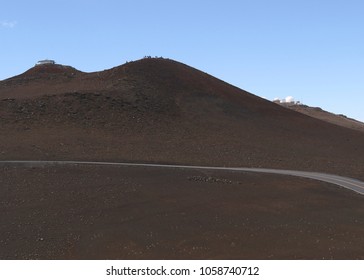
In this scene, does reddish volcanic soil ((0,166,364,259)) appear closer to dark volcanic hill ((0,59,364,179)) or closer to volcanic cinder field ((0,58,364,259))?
volcanic cinder field ((0,58,364,259))

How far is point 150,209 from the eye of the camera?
23.3 m

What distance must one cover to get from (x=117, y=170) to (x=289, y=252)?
54.6ft

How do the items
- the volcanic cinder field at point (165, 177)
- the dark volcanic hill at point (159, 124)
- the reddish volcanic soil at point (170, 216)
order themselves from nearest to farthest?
1. the reddish volcanic soil at point (170, 216)
2. the volcanic cinder field at point (165, 177)
3. the dark volcanic hill at point (159, 124)

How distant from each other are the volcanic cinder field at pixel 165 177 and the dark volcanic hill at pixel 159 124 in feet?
0.58

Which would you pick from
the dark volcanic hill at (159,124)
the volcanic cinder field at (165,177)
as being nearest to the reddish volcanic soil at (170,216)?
the volcanic cinder field at (165,177)

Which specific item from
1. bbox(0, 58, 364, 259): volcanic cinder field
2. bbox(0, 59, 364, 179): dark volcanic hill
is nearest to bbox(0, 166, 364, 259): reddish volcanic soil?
bbox(0, 58, 364, 259): volcanic cinder field

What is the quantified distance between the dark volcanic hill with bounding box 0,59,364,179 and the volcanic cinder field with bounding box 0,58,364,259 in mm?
177

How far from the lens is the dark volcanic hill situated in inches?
1646

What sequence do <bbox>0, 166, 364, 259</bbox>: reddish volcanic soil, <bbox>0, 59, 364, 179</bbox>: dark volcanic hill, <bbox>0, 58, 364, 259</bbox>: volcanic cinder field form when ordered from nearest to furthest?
<bbox>0, 166, 364, 259</bbox>: reddish volcanic soil < <bbox>0, 58, 364, 259</bbox>: volcanic cinder field < <bbox>0, 59, 364, 179</bbox>: dark volcanic hill

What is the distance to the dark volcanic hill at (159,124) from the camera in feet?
137

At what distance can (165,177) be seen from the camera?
99.2ft

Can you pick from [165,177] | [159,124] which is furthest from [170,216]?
[159,124]

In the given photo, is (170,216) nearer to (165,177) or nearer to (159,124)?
(165,177)

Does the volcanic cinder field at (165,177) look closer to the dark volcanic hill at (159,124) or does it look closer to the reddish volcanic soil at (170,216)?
the reddish volcanic soil at (170,216)
